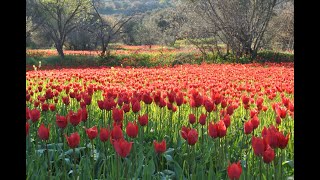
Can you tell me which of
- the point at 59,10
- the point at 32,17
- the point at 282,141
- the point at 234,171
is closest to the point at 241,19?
the point at 59,10

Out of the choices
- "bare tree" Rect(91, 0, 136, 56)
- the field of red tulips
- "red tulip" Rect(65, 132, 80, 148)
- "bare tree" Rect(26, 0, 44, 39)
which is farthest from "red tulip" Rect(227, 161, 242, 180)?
"bare tree" Rect(26, 0, 44, 39)

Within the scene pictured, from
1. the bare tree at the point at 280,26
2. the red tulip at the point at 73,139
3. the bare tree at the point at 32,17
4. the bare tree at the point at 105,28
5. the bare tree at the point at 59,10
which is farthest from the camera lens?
the bare tree at the point at 32,17

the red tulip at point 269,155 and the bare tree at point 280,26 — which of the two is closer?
the red tulip at point 269,155

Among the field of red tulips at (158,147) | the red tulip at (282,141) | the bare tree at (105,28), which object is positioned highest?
the bare tree at (105,28)

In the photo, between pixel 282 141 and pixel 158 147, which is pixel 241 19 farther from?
pixel 282 141

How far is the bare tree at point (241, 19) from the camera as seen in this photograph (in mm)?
22891

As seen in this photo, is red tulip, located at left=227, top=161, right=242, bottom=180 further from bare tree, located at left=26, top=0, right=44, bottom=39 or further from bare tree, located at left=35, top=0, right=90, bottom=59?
bare tree, located at left=26, top=0, right=44, bottom=39

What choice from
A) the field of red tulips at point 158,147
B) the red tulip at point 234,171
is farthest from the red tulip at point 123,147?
the red tulip at point 234,171

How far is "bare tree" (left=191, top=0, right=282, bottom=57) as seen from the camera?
75.1 ft

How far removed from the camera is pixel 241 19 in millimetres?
23016

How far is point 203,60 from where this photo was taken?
915 inches

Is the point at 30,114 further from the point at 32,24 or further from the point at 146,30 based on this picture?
the point at 146,30

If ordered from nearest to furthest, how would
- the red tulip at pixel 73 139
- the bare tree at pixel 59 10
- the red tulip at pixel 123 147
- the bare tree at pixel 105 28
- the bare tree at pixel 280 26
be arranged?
the red tulip at pixel 123 147, the red tulip at pixel 73 139, the bare tree at pixel 280 26, the bare tree at pixel 105 28, the bare tree at pixel 59 10

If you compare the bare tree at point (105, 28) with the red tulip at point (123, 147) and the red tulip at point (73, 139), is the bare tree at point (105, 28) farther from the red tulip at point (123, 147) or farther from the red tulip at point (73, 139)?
the red tulip at point (123, 147)
